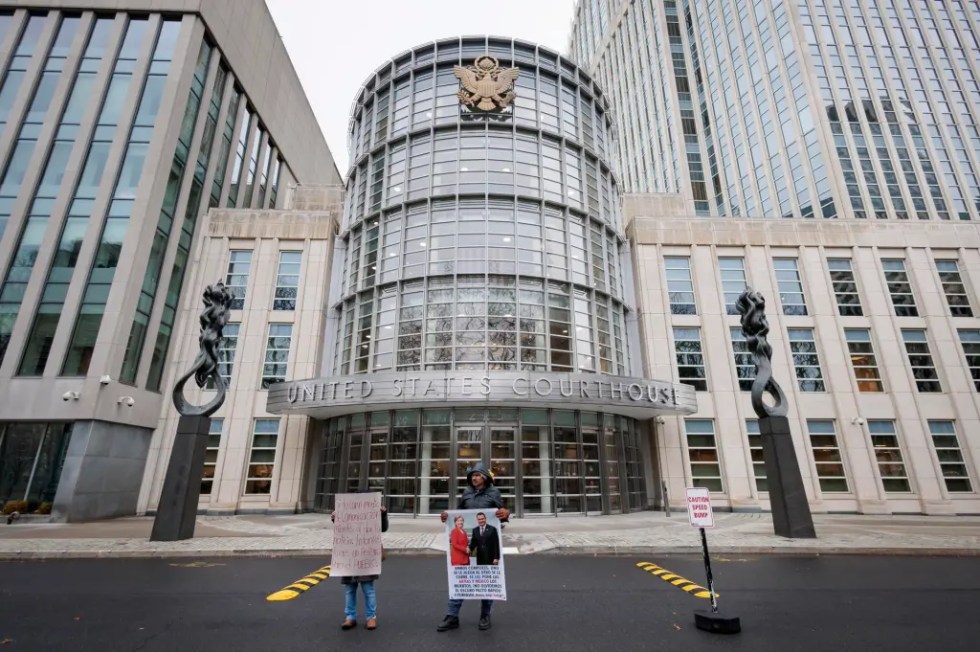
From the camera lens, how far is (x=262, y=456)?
75.8 feet

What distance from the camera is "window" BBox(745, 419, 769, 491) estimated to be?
2261cm

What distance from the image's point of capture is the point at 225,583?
8.87 metres

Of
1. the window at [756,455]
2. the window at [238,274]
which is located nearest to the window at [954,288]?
the window at [756,455]

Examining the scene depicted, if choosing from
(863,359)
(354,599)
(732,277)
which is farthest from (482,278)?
(863,359)

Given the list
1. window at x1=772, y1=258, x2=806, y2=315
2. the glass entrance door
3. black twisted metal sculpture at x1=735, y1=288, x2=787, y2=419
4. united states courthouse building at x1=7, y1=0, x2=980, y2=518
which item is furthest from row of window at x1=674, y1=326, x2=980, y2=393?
the glass entrance door

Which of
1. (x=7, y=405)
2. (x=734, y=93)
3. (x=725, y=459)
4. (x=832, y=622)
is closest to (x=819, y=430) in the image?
(x=725, y=459)

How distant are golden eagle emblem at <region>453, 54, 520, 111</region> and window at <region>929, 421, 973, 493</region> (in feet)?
93.2

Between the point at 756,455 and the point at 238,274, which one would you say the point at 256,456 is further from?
the point at 756,455

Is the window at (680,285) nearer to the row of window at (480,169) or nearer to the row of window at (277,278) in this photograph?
the row of window at (480,169)

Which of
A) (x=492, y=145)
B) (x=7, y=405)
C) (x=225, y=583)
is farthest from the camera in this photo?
(x=492, y=145)

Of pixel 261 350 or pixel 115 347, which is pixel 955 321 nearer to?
pixel 261 350

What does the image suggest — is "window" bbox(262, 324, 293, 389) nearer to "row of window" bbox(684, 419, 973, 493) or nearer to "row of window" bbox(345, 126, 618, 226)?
"row of window" bbox(345, 126, 618, 226)

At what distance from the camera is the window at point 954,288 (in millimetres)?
25797

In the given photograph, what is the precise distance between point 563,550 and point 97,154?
29202 millimetres
